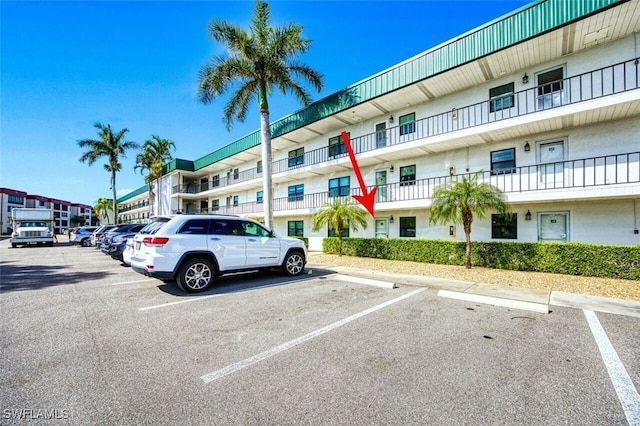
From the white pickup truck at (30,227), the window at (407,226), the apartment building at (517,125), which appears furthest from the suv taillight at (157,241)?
the white pickup truck at (30,227)

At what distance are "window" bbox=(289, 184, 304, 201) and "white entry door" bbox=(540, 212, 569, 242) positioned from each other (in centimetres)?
1412

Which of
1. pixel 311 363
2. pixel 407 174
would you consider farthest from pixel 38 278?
pixel 407 174

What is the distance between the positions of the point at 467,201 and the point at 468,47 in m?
6.79

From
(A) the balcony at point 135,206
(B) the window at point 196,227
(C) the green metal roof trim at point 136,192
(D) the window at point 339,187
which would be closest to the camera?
(B) the window at point 196,227

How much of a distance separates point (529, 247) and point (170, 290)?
11.7 meters

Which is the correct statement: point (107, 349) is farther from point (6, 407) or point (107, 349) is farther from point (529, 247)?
point (529, 247)

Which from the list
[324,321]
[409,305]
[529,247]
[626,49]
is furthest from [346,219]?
[626,49]

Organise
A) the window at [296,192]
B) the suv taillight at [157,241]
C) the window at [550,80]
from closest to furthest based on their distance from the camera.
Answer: the suv taillight at [157,241], the window at [550,80], the window at [296,192]

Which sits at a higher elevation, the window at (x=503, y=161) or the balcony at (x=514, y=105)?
the balcony at (x=514, y=105)

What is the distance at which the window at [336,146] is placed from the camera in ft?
59.5

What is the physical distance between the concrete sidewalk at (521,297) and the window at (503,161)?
250 inches

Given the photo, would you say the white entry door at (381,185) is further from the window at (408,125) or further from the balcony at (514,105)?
the window at (408,125)

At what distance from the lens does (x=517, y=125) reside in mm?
10727

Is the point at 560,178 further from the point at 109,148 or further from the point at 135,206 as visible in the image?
the point at 135,206
